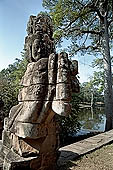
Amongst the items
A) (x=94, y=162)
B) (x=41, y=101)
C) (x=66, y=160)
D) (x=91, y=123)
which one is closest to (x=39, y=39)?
(x=41, y=101)

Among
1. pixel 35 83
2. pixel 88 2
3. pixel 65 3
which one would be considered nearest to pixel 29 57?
pixel 35 83

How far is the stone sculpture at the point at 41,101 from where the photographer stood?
197 cm

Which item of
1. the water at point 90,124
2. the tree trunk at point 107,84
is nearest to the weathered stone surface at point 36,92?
the tree trunk at point 107,84

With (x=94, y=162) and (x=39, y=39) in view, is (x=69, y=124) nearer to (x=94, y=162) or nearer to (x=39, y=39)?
(x=94, y=162)

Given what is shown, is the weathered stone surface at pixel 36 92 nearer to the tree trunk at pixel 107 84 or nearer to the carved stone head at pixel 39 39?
the carved stone head at pixel 39 39

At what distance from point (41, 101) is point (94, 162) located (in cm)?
165

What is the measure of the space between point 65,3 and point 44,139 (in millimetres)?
6193

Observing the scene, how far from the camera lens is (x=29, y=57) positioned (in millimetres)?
2369

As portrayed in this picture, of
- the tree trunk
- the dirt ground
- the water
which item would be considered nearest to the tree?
the tree trunk

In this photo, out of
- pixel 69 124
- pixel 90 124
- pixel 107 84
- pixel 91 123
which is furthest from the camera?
pixel 91 123

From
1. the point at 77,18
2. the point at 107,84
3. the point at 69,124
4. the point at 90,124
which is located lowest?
the point at 90,124

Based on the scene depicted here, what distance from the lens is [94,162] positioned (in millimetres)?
2902

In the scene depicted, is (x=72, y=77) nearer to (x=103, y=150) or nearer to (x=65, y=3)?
(x=103, y=150)

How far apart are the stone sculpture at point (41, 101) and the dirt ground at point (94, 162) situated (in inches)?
20.7
